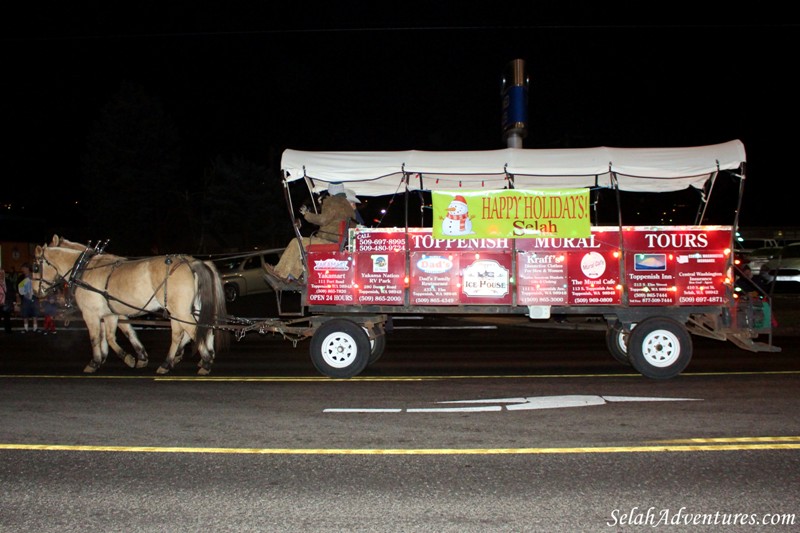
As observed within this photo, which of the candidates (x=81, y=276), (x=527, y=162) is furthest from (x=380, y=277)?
(x=81, y=276)

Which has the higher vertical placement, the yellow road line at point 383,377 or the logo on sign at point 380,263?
the logo on sign at point 380,263

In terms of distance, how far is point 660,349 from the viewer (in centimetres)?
869

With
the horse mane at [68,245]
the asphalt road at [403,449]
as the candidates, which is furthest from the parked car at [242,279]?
the asphalt road at [403,449]

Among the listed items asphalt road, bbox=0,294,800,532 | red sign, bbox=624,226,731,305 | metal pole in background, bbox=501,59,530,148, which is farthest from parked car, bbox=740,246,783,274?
red sign, bbox=624,226,731,305

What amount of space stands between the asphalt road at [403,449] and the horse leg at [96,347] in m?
0.15

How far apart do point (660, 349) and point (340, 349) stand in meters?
4.43

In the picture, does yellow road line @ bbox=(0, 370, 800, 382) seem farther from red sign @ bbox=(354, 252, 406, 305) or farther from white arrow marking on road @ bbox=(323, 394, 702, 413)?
white arrow marking on road @ bbox=(323, 394, 702, 413)

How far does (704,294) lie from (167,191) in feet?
127

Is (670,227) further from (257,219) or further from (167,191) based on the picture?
(167,191)

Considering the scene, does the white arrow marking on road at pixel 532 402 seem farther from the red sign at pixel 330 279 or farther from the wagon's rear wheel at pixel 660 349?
the red sign at pixel 330 279

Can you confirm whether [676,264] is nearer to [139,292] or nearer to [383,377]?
[383,377]

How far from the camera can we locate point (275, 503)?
445cm
